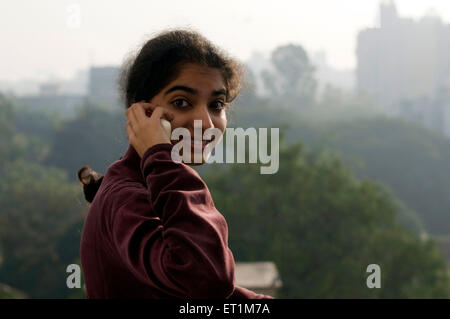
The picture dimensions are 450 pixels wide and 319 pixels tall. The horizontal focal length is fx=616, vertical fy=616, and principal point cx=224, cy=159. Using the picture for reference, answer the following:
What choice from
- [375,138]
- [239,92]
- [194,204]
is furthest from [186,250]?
[375,138]

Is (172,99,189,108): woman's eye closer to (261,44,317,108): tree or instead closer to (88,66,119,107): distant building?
(88,66,119,107): distant building

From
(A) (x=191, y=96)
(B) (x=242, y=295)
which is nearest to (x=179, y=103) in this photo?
(A) (x=191, y=96)

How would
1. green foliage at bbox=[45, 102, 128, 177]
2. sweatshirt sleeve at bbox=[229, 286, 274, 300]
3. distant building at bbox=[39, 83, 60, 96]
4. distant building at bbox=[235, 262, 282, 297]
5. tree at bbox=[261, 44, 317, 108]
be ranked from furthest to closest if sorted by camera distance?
1. distant building at bbox=[39, 83, 60, 96]
2. tree at bbox=[261, 44, 317, 108]
3. green foliage at bbox=[45, 102, 128, 177]
4. distant building at bbox=[235, 262, 282, 297]
5. sweatshirt sleeve at bbox=[229, 286, 274, 300]

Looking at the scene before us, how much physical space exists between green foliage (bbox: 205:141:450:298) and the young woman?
48.2 ft

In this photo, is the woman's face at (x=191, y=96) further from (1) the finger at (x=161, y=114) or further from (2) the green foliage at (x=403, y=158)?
(2) the green foliage at (x=403, y=158)

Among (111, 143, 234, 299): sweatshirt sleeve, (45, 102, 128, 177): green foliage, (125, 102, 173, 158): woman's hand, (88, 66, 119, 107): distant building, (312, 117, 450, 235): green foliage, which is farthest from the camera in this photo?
(88, 66, 119, 107): distant building

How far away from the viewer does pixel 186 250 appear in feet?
2.39

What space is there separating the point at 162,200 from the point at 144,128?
5.4 inches

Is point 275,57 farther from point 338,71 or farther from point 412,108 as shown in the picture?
point 338,71

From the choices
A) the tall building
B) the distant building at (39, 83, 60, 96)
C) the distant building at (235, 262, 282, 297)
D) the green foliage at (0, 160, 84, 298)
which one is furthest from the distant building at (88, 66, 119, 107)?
the distant building at (235, 262, 282, 297)

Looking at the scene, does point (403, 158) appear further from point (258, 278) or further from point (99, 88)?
point (258, 278)

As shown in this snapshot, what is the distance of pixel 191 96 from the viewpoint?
91 cm

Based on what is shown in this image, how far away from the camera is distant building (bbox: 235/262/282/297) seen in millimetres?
8634

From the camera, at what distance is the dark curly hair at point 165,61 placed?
0.93 metres
